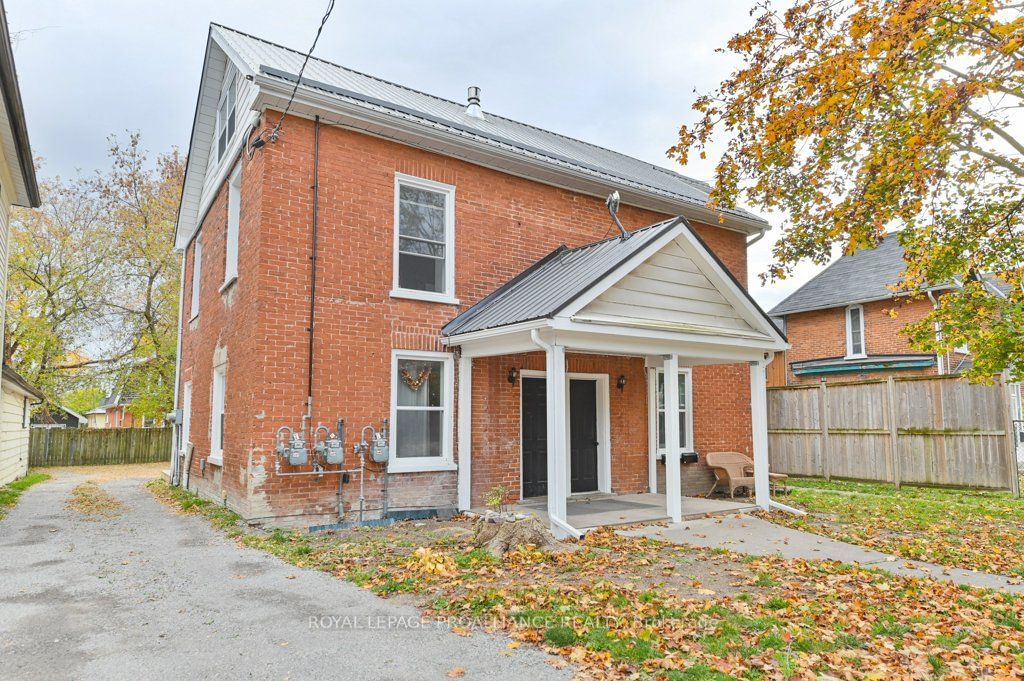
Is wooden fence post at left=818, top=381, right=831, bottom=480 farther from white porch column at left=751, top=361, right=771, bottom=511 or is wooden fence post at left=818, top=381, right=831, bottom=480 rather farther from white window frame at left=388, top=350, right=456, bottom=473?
white window frame at left=388, top=350, right=456, bottom=473

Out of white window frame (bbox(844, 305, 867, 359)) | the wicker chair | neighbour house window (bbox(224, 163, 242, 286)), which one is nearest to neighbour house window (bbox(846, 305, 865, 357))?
white window frame (bbox(844, 305, 867, 359))

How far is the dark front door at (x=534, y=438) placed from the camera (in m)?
11.2

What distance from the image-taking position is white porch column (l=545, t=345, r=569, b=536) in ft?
27.9

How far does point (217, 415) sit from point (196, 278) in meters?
4.53

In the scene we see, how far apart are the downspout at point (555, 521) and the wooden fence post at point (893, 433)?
9111 millimetres

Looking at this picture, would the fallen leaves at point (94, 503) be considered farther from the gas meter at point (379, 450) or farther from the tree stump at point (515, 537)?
the tree stump at point (515, 537)

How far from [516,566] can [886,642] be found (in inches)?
135

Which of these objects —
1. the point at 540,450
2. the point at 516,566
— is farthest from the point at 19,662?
the point at 540,450

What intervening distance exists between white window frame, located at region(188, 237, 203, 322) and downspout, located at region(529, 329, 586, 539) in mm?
9188

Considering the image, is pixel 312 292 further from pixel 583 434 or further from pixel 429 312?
pixel 583 434

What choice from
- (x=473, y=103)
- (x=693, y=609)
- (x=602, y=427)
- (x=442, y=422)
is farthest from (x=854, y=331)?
(x=693, y=609)

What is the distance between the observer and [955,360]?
21.5 metres

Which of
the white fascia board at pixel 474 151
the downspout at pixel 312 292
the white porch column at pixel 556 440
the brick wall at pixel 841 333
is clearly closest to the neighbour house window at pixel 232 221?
the downspout at pixel 312 292

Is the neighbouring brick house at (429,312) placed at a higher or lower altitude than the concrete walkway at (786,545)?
higher
